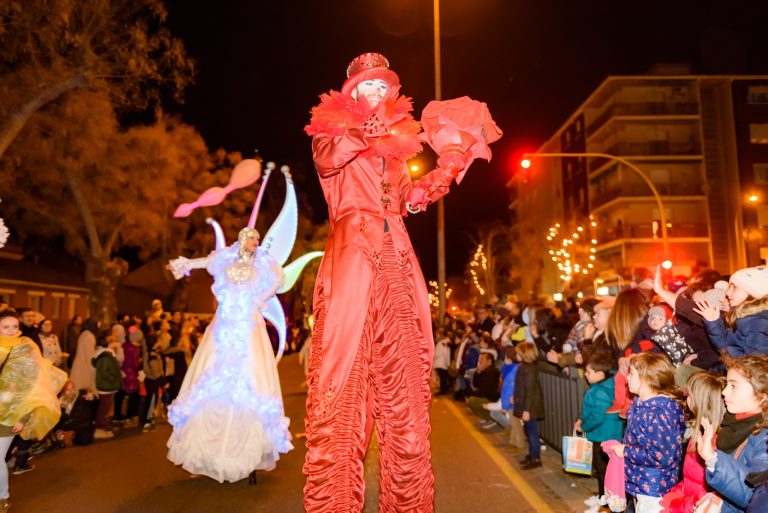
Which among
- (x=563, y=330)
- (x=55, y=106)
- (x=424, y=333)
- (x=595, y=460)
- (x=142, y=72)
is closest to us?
(x=424, y=333)

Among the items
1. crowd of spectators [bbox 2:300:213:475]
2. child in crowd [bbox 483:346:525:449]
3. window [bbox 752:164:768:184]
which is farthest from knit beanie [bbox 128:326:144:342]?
window [bbox 752:164:768:184]

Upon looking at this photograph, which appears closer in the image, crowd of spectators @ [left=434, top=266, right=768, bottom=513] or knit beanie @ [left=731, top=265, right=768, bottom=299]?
crowd of spectators @ [left=434, top=266, right=768, bottom=513]

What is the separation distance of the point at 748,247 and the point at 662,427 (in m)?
41.9

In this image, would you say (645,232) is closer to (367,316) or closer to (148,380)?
(148,380)

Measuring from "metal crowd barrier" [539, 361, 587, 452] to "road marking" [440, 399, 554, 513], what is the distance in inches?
28.1

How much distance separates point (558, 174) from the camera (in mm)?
59031

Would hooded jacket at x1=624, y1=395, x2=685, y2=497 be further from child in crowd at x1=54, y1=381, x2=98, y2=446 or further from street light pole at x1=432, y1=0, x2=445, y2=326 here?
street light pole at x1=432, y1=0, x2=445, y2=326

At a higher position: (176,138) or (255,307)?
(176,138)

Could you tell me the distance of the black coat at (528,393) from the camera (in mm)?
7332

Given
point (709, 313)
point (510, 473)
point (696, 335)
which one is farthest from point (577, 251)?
point (709, 313)

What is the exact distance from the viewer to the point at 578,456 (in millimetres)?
5949

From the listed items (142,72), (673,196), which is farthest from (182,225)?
(673,196)

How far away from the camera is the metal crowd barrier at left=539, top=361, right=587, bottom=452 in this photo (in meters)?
7.12

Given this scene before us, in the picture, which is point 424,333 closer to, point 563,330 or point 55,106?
point 563,330
